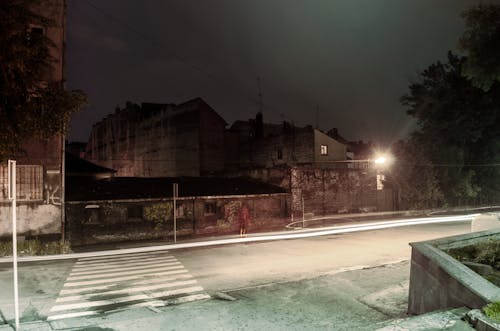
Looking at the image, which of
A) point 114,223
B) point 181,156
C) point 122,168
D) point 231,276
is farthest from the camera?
point 122,168

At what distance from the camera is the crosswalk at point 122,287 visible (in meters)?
9.46

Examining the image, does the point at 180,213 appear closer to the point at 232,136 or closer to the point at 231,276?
the point at 231,276

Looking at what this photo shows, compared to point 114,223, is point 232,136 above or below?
above

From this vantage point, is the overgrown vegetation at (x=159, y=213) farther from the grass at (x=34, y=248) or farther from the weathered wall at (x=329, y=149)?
the weathered wall at (x=329, y=149)

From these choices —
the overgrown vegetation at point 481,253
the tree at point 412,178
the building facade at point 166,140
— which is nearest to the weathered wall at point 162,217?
the tree at point 412,178

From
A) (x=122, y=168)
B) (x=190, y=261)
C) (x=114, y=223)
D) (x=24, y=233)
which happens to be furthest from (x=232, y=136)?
(x=190, y=261)

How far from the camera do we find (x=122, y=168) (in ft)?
186

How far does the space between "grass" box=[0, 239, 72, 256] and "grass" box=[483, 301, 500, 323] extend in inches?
739

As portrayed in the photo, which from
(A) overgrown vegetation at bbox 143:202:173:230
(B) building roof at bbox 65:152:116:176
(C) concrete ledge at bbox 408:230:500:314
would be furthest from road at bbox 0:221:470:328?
(B) building roof at bbox 65:152:116:176

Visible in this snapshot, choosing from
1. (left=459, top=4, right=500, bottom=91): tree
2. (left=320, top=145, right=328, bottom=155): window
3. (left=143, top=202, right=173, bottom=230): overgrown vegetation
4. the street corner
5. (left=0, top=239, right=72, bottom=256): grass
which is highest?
(left=459, top=4, right=500, bottom=91): tree

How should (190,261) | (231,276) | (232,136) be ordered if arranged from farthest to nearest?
1. (232,136)
2. (190,261)
3. (231,276)

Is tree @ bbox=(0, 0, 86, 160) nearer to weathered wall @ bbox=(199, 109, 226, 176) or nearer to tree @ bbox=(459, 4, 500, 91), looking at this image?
tree @ bbox=(459, 4, 500, 91)

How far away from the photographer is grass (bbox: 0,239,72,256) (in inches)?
734

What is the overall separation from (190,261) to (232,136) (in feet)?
116
